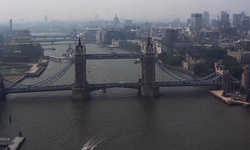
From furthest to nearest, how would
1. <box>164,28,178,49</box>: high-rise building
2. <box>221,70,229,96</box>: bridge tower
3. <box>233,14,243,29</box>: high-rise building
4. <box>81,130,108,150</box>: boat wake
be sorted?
<box>233,14,243,29</box>: high-rise building
<box>164,28,178,49</box>: high-rise building
<box>221,70,229,96</box>: bridge tower
<box>81,130,108,150</box>: boat wake

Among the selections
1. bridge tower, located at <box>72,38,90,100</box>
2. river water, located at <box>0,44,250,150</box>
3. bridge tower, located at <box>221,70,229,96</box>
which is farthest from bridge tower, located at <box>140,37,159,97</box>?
bridge tower, located at <box>221,70,229,96</box>

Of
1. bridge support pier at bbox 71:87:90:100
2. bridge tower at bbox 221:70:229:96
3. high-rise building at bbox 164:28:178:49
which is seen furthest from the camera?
high-rise building at bbox 164:28:178:49

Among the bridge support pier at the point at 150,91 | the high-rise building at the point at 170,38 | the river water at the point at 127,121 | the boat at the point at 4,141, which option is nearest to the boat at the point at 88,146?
the river water at the point at 127,121

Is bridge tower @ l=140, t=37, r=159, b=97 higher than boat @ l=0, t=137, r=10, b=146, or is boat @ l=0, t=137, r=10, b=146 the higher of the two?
bridge tower @ l=140, t=37, r=159, b=97

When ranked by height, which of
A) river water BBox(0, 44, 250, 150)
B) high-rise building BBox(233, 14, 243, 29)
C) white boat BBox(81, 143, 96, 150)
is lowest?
white boat BBox(81, 143, 96, 150)

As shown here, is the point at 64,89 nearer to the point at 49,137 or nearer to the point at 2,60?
the point at 49,137

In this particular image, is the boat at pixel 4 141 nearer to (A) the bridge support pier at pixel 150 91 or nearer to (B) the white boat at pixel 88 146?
(B) the white boat at pixel 88 146

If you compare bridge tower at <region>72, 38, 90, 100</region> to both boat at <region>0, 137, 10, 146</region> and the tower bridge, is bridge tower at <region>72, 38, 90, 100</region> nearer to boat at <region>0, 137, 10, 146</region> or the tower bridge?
the tower bridge

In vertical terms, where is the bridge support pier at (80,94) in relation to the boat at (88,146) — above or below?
above
